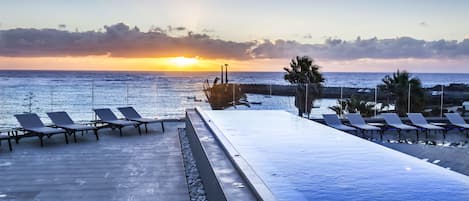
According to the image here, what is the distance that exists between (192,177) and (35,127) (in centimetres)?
404

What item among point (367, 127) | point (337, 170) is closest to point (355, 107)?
point (367, 127)

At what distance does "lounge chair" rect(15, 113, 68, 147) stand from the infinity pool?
2946mm

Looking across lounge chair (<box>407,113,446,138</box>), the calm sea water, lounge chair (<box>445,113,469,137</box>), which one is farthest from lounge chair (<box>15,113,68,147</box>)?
lounge chair (<box>445,113,469,137</box>)

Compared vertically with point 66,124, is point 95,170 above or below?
below

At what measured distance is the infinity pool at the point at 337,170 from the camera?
12.7 feet

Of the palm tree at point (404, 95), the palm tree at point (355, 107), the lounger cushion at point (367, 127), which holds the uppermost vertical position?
the palm tree at point (404, 95)

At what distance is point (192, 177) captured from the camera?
5.39 m

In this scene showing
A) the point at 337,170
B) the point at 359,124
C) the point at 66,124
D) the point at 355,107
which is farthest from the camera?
the point at 355,107

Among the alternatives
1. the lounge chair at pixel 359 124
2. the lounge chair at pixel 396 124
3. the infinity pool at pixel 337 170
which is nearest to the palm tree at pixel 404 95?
the lounge chair at pixel 396 124

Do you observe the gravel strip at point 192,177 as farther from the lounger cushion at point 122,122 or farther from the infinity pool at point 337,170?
the lounger cushion at point 122,122

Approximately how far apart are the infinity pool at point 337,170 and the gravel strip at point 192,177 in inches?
20.5

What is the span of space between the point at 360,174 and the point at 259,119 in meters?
4.87

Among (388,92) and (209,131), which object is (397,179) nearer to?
(209,131)

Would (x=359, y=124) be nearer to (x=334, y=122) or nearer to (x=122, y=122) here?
(x=334, y=122)
